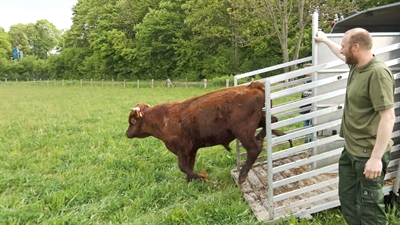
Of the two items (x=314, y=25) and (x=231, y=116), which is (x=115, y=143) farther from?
(x=314, y=25)

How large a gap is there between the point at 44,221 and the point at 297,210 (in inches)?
124

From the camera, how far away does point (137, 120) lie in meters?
6.11

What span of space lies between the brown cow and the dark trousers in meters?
1.68

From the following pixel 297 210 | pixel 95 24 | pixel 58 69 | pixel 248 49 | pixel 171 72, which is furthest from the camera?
pixel 58 69

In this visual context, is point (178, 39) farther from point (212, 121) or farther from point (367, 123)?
point (367, 123)

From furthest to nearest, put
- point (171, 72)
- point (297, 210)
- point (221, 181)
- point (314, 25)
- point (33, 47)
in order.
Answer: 1. point (33, 47)
2. point (171, 72)
3. point (221, 181)
4. point (314, 25)
5. point (297, 210)

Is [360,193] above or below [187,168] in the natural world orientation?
above

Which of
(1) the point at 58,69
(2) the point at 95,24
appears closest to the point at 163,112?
(2) the point at 95,24

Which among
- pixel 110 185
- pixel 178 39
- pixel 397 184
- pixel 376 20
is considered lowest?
pixel 110 185

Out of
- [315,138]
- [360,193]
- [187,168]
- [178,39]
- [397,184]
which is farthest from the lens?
[178,39]

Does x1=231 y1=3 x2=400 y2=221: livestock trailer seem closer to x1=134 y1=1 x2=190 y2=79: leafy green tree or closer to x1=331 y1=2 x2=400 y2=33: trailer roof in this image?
x1=331 y1=2 x2=400 y2=33: trailer roof

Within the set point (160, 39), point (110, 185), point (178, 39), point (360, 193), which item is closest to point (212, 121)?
point (110, 185)

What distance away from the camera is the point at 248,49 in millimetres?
39156

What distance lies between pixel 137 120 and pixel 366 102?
4.18m
